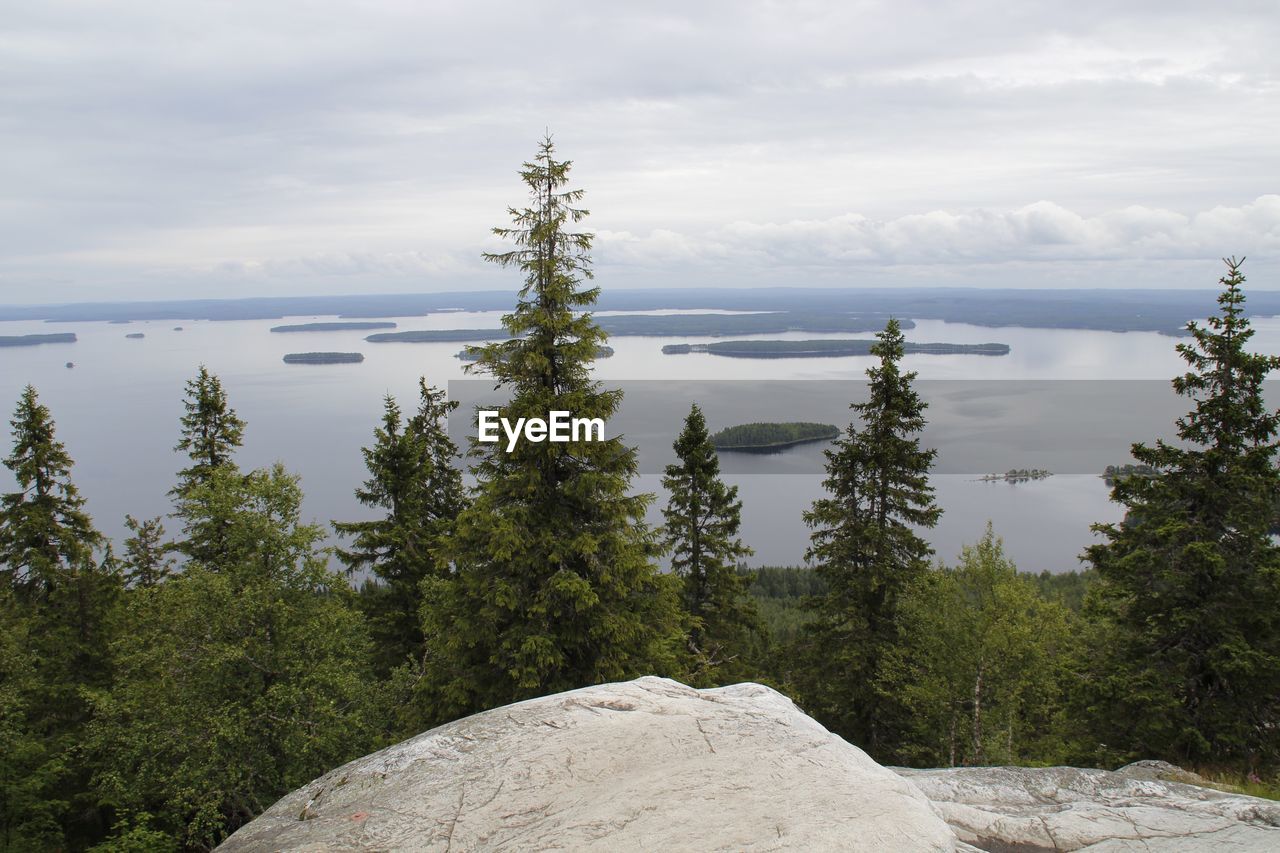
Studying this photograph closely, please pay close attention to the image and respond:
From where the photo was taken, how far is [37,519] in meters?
21.9

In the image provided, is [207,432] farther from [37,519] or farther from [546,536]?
[546,536]

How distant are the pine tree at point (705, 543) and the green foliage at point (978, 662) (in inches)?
234

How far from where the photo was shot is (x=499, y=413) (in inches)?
566

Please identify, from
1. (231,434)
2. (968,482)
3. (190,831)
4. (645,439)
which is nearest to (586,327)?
(190,831)

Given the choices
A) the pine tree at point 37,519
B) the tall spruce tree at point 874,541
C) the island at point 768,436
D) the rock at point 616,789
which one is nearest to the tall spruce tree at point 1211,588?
the tall spruce tree at point 874,541

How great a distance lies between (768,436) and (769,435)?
0.99 ft

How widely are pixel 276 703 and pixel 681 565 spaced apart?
13.3 meters

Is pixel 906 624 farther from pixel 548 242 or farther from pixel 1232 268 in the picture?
pixel 548 242

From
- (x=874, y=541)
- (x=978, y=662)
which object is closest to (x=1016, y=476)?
(x=874, y=541)

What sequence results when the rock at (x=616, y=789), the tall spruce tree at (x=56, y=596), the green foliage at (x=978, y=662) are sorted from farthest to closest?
the tall spruce tree at (x=56, y=596), the green foliage at (x=978, y=662), the rock at (x=616, y=789)

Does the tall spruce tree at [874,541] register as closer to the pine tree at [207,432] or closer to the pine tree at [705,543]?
the pine tree at [705,543]

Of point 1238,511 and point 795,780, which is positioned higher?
point 1238,511

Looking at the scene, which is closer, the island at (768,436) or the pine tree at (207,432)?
the pine tree at (207,432)

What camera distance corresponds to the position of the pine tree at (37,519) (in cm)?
2205
